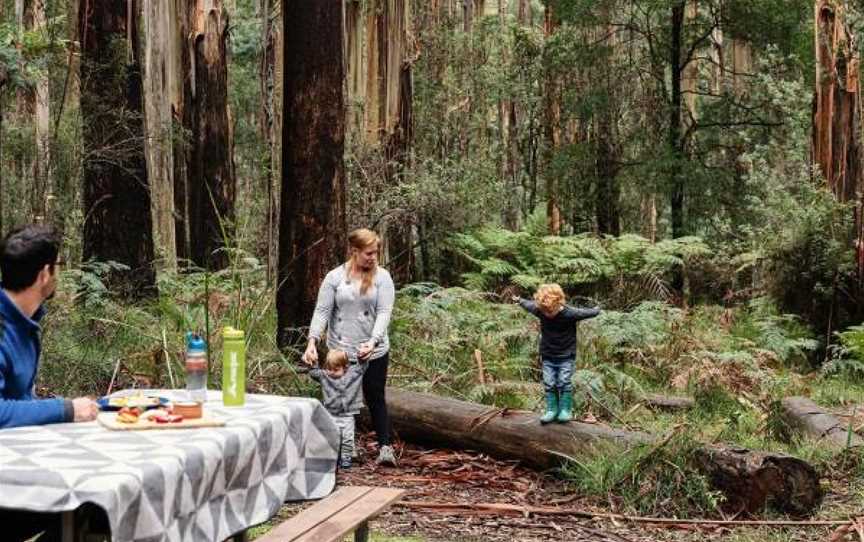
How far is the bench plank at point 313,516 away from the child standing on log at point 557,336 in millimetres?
2828

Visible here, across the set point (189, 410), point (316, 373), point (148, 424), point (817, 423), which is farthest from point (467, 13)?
point (148, 424)

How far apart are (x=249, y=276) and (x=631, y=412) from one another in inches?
211

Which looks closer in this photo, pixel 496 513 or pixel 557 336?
pixel 496 513

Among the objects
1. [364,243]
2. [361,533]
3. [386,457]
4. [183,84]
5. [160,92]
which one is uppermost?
[183,84]

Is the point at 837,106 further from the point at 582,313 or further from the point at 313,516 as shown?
the point at 313,516

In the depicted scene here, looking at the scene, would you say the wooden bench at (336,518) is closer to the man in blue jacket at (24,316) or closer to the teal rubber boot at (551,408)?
the man in blue jacket at (24,316)

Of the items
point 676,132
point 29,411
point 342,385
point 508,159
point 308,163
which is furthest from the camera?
point 508,159

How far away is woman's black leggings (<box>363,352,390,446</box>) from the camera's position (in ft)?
27.8

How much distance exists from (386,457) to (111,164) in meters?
6.86

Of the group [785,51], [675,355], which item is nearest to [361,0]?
[785,51]

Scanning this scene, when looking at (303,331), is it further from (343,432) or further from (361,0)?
(361,0)

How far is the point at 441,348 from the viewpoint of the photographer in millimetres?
11273

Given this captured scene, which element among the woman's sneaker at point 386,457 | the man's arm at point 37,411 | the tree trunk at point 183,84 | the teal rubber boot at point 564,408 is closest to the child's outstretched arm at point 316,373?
the woman's sneaker at point 386,457

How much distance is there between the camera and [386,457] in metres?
8.65
